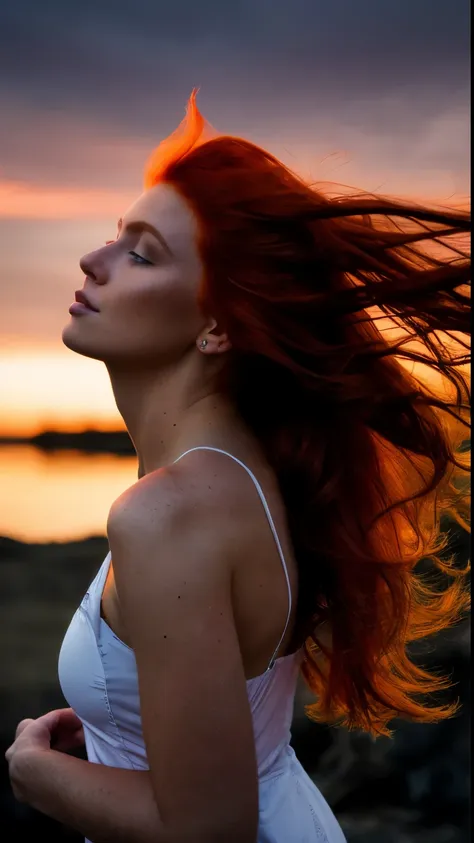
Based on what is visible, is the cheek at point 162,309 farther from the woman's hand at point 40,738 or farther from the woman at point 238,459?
Answer: the woman's hand at point 40,738

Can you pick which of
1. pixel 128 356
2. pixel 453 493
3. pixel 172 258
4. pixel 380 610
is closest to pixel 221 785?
pixel 380 610

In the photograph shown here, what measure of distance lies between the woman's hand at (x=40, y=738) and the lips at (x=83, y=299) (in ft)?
2.69

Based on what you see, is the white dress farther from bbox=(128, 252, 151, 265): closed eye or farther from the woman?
bbox=(128, 252, 151, 265): closed eye

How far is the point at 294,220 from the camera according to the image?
169cm

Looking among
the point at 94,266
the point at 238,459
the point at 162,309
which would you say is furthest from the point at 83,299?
the point at 238,459

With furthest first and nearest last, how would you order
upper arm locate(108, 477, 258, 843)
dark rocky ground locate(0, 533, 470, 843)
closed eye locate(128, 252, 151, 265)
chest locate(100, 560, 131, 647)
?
dark rocky ground locate(0, 533, 470, 843) < closed eye locate(128, 252, 151, 265) < chest locate(100, 560, 131, 647) < upper arm locate(108, 477, 258, 843)

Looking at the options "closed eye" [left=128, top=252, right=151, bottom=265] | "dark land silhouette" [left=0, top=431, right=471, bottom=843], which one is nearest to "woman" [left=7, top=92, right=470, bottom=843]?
"closed eye" [left=128, top=252, right=151, bottom=265]

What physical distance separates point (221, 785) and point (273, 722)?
39 cm

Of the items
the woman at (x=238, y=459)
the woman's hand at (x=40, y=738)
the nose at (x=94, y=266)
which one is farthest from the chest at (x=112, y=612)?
the nose at (x=94, y=266)

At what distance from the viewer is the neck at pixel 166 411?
1686 millimetres

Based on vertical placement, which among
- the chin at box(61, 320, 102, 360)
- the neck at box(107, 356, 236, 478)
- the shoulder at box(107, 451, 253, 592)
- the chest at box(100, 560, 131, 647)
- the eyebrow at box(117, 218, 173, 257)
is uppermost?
the eyebrow at box(117, 218, 173, 257)

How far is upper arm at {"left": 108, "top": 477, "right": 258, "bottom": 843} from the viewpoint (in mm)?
1402

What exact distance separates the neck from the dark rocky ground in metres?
2.08

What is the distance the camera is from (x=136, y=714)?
1.65 m
